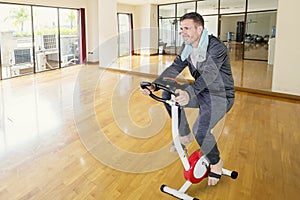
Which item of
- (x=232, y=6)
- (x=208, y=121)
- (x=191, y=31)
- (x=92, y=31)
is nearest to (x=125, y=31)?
(x=92, y=31)

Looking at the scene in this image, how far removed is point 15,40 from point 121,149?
6.23 metres

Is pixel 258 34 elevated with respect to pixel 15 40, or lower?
elevated

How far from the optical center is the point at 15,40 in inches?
297

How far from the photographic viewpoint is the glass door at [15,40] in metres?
Result: 7.23

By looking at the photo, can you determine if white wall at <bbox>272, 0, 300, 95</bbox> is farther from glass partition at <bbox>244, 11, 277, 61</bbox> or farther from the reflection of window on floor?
the reflection of window on floor

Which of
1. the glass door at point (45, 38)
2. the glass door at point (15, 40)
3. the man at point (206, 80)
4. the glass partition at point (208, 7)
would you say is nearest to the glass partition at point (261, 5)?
the glass partition at point (208, 7)

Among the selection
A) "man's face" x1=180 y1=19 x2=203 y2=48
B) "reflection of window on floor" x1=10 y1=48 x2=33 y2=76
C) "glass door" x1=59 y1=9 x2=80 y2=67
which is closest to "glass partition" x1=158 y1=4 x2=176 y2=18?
"glass door" x1=59 y1=9 x2=80 y2=67

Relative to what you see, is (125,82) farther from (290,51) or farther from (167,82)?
(167,82)

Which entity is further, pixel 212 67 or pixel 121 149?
pixel 121 149

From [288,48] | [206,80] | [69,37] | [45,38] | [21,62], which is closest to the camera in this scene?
[206,80]

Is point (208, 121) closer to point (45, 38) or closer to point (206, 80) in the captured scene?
point (206, 80)

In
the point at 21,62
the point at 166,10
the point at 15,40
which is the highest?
the point at 166,10

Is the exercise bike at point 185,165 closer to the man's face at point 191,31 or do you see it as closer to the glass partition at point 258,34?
the man's face at point 191,31

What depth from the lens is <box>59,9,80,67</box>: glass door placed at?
936cm
